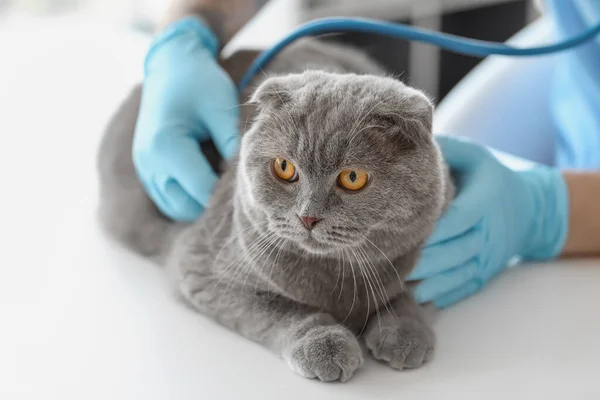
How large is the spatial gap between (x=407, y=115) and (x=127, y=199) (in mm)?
748

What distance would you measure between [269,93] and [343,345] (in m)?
0.39

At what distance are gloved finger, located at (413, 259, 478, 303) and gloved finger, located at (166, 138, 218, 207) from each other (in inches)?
17.0

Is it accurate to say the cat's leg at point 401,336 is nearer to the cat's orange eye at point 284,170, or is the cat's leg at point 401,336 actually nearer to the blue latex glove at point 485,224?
the blue latex glove at point 485,224

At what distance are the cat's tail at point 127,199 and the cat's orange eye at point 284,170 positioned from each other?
1.42ft

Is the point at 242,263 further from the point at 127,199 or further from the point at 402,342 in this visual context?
the point at 127,199

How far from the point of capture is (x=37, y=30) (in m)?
2.49

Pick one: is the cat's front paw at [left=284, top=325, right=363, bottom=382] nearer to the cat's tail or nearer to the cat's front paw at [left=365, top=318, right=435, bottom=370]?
the cat's front paw at [left=365, top=318, right=435, bottom=370]

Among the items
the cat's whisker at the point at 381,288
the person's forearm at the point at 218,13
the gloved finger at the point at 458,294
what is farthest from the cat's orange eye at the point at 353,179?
the person's forearm at the point at 218,13

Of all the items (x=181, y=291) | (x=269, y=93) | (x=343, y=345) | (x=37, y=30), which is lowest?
(x=37, y=30)

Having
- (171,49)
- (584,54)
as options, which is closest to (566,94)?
(584,54)

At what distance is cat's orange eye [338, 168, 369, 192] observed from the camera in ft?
3.19

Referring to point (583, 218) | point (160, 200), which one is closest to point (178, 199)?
point (160, 200)

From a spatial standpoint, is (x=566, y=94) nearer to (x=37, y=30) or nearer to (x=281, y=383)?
(x=281, y=383)

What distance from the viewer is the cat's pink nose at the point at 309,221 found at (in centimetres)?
96
